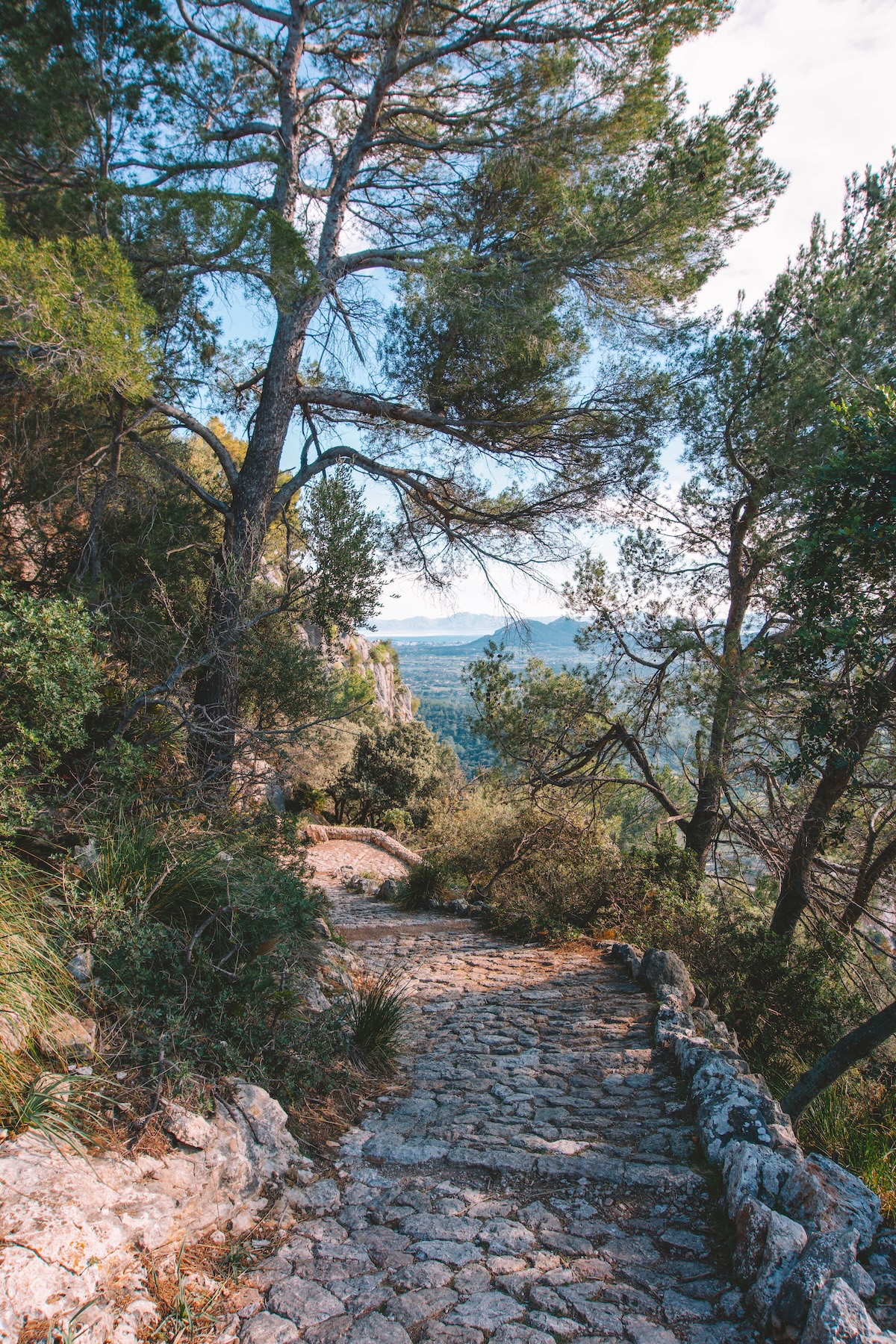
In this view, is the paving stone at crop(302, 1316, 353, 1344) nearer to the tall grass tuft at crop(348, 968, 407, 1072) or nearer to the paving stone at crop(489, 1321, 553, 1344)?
the paving stone at crop(489, 1321, 553, 1344)

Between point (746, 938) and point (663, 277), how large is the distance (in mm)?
6903

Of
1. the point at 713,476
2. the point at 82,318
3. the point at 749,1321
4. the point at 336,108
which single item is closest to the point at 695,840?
the point at 713,476

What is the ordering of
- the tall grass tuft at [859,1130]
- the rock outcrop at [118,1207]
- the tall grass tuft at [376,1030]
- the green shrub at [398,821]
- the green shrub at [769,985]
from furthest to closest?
1. the green shrub at [398,821]
2. the green shrub at [769,985]
3. the tall grass tuft at [376,1030]
4. the tall grass tuft at [859,1130]
5. the rock outcrop at [118,1207]

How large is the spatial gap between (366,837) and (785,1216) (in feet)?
47.1

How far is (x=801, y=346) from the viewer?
6605 millimetres

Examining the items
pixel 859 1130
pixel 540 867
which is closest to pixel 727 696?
pixel 859 1130

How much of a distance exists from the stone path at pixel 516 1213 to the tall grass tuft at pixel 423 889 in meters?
5.29

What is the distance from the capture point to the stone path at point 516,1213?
218 cm

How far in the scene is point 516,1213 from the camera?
2.83 metres

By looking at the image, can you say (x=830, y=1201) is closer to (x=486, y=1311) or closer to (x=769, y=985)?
(x=486, y=1311)

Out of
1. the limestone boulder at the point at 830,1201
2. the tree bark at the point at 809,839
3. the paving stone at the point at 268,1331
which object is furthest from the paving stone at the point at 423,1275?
the tree bark at the point at 809,839

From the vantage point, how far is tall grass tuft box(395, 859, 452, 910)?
10.4 metres

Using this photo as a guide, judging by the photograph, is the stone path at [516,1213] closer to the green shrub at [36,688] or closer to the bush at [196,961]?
the bush at [196,961]

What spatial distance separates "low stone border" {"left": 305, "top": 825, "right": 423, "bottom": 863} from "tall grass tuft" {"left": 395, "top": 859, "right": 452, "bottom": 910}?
492cm
